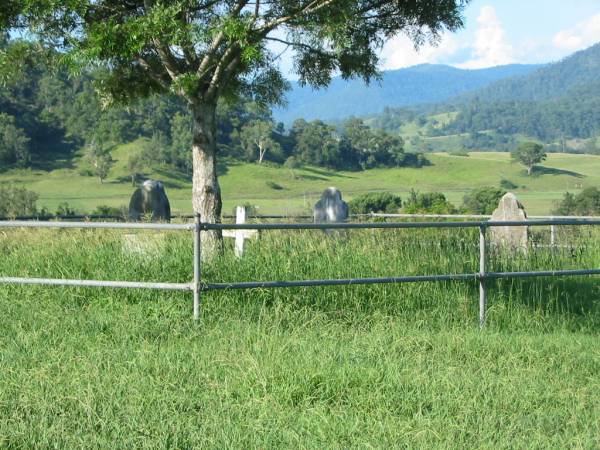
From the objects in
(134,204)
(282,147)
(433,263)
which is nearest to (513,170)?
(282,147)

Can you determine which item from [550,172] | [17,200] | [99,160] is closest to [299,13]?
[17,200]

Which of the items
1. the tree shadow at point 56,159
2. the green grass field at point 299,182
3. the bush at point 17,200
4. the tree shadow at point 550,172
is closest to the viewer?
the bush at point 17,200

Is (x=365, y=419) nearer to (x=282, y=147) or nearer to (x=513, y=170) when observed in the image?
(x=282, y=147)

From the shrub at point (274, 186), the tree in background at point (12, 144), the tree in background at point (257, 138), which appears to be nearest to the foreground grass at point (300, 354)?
the shrub at point (274, 186)

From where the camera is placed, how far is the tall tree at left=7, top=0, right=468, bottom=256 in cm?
1155

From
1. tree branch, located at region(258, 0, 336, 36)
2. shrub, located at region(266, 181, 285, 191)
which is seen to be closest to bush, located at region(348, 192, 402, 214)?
tree branch, located at region(258, 0, 336, 36)

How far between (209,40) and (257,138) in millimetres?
109561

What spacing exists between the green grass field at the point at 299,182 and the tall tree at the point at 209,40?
2357 inches

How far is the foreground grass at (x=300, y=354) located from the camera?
16.9 ft

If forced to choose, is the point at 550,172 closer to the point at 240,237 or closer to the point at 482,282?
the point at 240,237

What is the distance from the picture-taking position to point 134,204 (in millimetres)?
20453

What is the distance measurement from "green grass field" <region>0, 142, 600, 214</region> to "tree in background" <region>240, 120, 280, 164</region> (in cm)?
432

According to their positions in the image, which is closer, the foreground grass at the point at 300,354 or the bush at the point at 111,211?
the foreground grass at the point at 300,354

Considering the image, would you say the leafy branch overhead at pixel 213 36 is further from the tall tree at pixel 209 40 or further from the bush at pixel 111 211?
the bush at pixel 111 211
